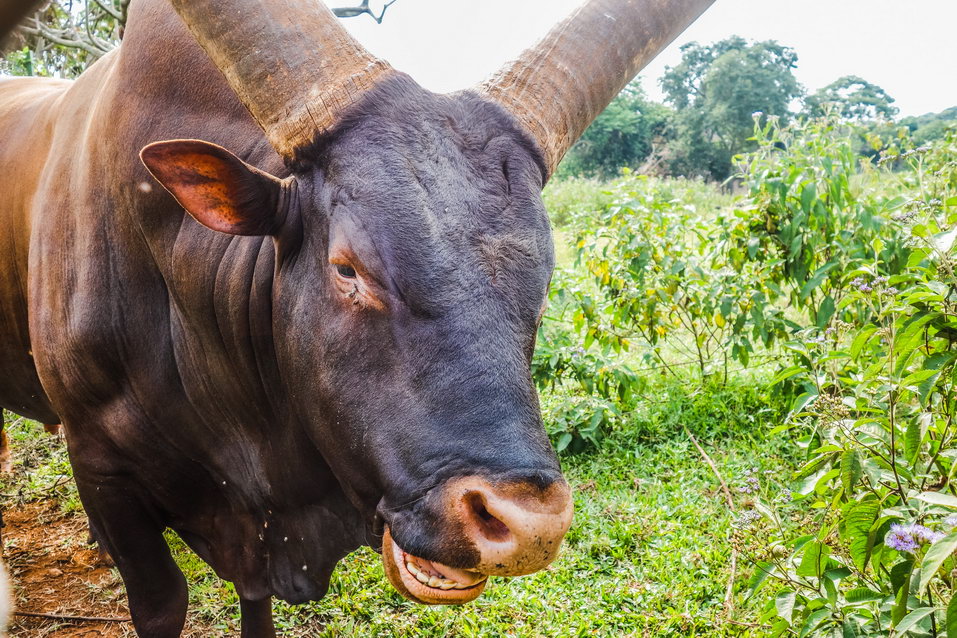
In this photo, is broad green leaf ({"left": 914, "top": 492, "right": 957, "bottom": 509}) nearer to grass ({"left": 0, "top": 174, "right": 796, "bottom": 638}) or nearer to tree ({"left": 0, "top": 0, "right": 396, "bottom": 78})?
grass ({"left": 0, "top": 174, "right": 796, "bottom": 638})

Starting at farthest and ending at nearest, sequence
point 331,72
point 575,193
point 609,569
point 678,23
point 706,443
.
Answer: point 575,193, point 706,443, point 609,569, point 678,23, point 331,72

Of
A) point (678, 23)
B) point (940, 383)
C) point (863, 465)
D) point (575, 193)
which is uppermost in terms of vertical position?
point (678, 23)

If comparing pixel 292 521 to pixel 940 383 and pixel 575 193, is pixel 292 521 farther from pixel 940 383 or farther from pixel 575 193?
pixel 575 193

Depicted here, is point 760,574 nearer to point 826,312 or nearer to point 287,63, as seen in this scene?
point 287,63

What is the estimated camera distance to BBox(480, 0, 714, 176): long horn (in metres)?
2.32

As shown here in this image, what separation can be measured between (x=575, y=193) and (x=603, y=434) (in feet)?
37.2

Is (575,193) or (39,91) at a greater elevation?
(39,91)

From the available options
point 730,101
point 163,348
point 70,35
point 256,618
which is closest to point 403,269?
point 163,348

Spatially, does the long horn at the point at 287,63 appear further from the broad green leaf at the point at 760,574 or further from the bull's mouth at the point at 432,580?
the broad green leaf at the point at 760,574

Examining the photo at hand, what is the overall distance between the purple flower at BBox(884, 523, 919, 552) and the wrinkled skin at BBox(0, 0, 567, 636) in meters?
0.70

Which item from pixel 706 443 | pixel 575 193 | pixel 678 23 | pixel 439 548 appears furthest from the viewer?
pixel 575 193

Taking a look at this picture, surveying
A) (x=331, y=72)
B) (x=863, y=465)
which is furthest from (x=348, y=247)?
(x=863, y=465)

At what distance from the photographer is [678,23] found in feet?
8.79

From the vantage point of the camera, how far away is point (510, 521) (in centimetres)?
165
